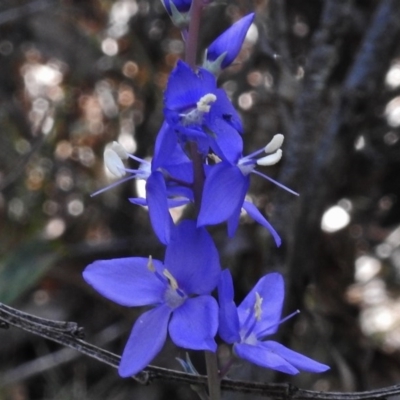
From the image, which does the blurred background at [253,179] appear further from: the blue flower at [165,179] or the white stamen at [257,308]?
the blue flower at [165,179]

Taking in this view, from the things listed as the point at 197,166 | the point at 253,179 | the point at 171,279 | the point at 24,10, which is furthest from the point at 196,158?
the point at 24,10

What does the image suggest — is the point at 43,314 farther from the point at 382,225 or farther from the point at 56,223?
the point at 382,225

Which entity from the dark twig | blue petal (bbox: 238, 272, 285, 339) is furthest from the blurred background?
blue petal (bbox: 238, 272, 285, 339)

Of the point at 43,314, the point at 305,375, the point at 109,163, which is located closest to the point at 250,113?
the point at 305,375

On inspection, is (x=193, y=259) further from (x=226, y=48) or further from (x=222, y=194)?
(x=226, y=48)

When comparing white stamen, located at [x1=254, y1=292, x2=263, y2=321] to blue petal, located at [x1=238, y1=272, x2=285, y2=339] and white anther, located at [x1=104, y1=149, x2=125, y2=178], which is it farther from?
white anther, located at [x1=104, y1=149, x2=125, y2=178]
